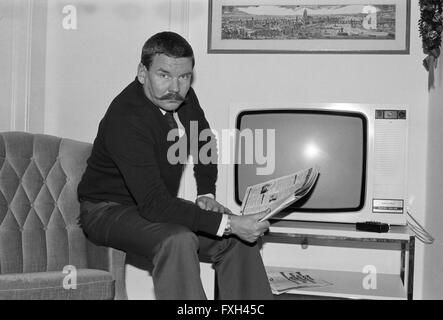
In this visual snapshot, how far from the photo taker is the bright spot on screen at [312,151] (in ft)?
8.56

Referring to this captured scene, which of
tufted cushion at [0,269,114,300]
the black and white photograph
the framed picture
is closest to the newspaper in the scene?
the black and white photograph

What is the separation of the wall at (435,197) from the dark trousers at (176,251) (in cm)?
85

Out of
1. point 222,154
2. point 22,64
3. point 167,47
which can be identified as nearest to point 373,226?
point 222,154

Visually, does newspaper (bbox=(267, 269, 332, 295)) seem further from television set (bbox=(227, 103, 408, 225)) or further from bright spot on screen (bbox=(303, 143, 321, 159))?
bright spot on screen (bbox=(303, 143, 321, 159))

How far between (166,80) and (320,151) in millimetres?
867

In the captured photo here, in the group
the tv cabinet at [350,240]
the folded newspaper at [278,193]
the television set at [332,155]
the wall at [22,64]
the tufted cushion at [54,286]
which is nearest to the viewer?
the tufted cushion at [54,286]


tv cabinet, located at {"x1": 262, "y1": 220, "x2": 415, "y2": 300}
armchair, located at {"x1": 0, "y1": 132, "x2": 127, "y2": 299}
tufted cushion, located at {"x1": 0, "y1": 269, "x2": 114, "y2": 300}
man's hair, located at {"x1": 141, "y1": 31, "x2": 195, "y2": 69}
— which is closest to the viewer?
tufted cushion, located at {"x1": 0, "y1": 269, "x2": 114, "y2": 300}

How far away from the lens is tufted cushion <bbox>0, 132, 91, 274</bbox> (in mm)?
2205

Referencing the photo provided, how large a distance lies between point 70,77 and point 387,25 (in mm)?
1689

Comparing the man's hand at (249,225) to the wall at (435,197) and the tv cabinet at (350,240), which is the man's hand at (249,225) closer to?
the tv cabinet at (350,240)

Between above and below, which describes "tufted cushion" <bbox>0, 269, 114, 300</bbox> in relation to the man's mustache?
below

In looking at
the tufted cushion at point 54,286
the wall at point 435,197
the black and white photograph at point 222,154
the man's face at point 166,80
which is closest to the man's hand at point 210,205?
the black and white photograph at point 222,154

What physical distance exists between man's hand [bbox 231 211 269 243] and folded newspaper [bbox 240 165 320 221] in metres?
0.02

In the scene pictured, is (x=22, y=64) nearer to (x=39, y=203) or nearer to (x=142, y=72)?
(x=39, y=203)
